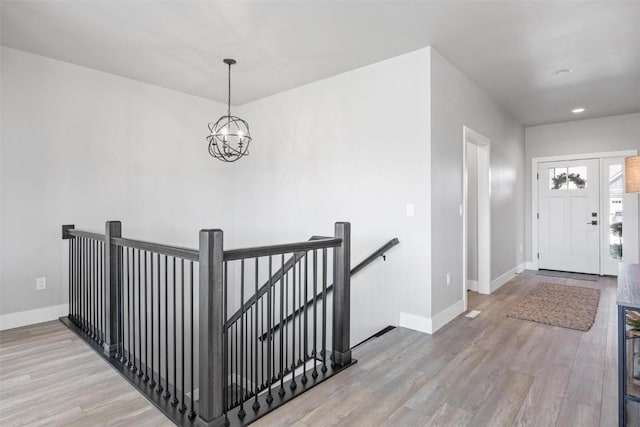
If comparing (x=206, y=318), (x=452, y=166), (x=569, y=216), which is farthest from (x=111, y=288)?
(x=569, y=216)

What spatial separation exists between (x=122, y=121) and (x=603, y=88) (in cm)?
577

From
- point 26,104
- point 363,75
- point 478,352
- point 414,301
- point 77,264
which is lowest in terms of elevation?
point 478,352

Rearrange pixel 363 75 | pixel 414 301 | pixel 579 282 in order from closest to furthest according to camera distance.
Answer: pixel 414 301 < pixel 363 75 < pixel 579 282

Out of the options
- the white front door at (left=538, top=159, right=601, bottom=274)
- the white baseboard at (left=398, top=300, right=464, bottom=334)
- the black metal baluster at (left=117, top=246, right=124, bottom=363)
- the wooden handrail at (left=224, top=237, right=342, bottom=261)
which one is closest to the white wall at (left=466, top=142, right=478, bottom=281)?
the white baseboard at (left=398, top=300, right=464, bottom=334)

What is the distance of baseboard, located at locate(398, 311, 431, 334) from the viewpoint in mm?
3309

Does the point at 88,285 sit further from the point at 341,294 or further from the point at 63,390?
the point at 341,294

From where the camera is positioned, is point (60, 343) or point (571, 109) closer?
point (60, 343)

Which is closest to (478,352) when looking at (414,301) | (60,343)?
(414,301)

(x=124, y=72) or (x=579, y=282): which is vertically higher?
(x=124, y=72)

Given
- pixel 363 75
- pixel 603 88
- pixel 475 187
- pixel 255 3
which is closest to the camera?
pixel 255 3

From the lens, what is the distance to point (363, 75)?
3799 millimetres

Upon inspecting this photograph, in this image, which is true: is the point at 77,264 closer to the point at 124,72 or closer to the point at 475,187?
the point at 124,72

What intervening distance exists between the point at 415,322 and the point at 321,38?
2739 millimetres

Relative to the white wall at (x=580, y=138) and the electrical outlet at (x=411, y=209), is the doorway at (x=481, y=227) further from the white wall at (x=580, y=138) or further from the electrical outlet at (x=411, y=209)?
the white wall at (x=580, y=138)
